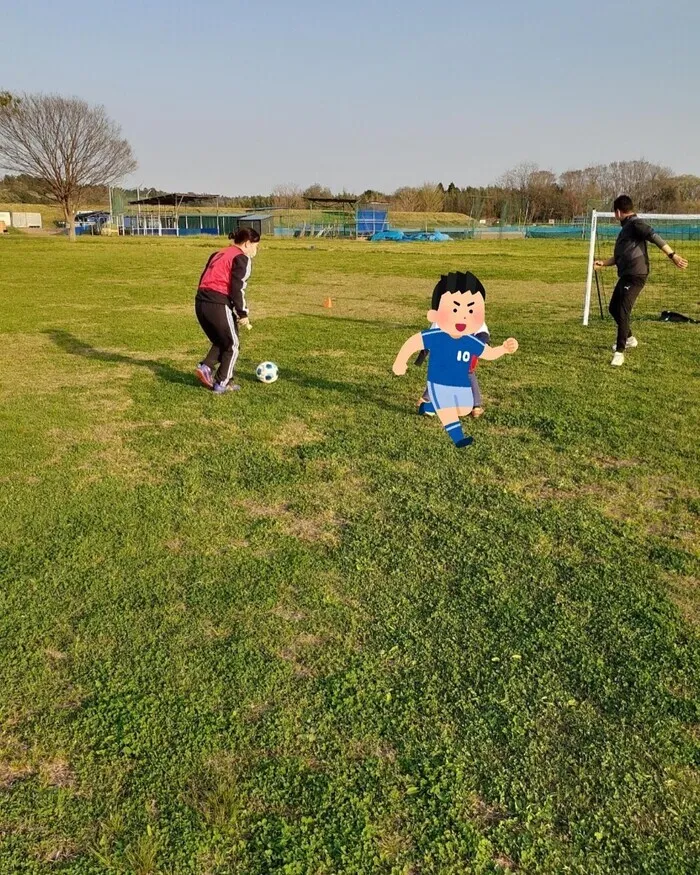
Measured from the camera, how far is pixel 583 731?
2.77 m

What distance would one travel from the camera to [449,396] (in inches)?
233

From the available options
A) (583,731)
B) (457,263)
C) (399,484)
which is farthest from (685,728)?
(457,263)

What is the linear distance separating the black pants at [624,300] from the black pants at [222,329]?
5.15 metres

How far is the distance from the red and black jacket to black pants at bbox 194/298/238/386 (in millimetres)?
85

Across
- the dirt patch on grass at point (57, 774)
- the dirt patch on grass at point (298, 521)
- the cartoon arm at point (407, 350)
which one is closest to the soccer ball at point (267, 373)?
the cartoon arm at point (407, 350)

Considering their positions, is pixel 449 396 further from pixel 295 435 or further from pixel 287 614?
pixel 287 614

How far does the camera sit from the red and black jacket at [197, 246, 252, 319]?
7.68 meters

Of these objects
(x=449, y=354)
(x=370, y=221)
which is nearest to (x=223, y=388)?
(x=449, y=354)

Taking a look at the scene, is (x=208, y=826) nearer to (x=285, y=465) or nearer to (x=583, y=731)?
(x=583, y=731)

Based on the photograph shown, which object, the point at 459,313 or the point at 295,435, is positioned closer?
the point at 459,313

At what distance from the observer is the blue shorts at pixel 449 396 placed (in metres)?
5.84

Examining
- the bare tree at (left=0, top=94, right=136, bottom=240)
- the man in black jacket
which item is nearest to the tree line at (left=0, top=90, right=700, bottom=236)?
the bare tree at (left=0, top=94, right=136, bottom=240)

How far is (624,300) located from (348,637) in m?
7.47

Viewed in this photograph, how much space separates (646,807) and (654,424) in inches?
190
